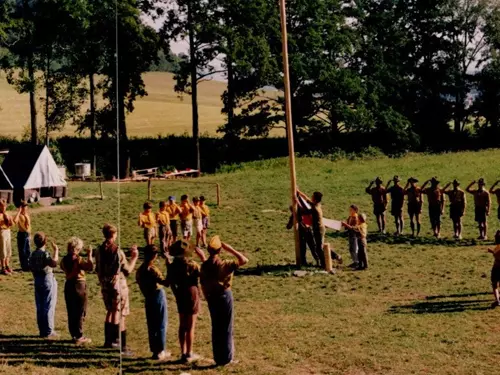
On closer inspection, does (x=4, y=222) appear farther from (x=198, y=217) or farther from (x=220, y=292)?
(x=220, y=292)

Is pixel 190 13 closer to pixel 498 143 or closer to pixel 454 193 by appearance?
pixel 498 143

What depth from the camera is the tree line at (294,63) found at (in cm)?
4697

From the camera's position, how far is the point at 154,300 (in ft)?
33.8

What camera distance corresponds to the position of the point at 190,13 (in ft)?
153

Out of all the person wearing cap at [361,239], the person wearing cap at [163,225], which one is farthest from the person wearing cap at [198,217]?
the person wearing cap at [361,239]

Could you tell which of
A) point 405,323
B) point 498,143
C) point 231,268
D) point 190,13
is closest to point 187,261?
point 231,268

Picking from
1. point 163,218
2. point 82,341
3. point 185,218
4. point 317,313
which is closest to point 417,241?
point 185,218

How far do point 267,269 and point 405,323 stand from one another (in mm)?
5792

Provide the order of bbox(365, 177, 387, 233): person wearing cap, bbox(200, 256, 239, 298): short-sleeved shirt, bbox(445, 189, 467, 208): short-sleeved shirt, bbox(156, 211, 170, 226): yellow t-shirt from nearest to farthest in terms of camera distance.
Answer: bbox(200, 256, 239, 298): short-sleeved shirt
bbox(156, 211, 170, 226): yellow t-shirt
bbox(445, 189, 467, 208): short-sleeved shirt
bbox(365, 177, 387, 233): person wearing cap

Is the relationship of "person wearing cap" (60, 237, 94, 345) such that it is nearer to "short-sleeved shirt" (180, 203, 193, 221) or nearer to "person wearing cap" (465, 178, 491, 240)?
"short-sleeved shirt" (180, 203, 193, 221)

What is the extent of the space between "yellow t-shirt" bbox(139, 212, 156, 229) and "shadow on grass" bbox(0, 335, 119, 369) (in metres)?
7.12

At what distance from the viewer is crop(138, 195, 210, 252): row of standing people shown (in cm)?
1850

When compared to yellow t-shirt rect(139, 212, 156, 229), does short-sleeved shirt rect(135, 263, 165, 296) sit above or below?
below

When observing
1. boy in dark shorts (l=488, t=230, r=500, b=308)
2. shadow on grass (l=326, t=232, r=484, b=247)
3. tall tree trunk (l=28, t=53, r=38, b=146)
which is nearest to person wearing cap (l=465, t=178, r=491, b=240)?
shadow on grass (l=326, t=232, r=484, b=247)
